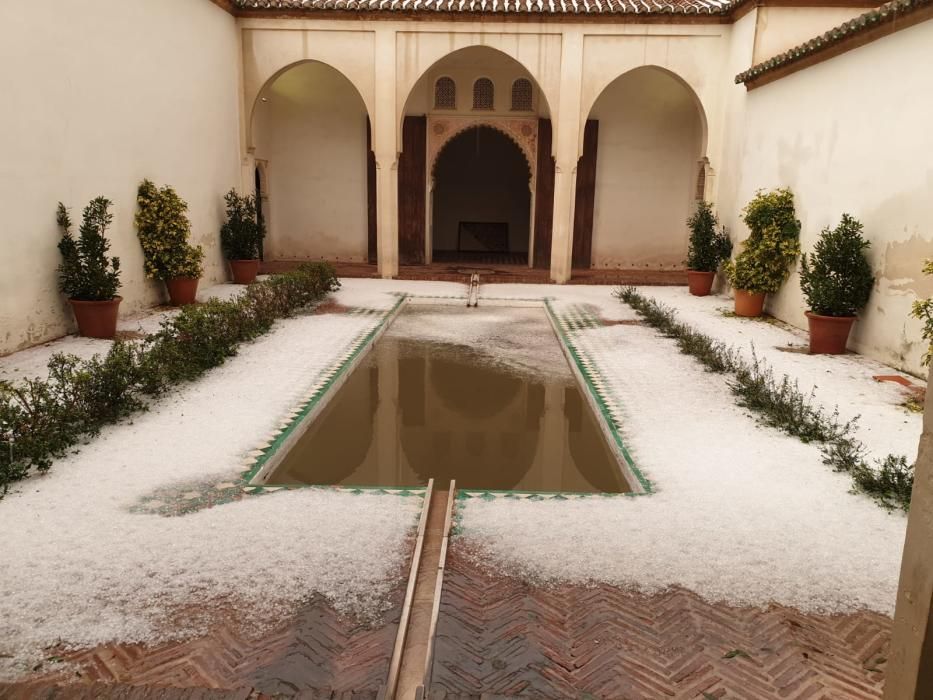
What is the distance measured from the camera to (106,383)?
20.6 ft

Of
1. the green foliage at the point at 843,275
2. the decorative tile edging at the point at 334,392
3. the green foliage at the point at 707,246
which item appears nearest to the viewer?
the decorative tile edging at the point at 334,392

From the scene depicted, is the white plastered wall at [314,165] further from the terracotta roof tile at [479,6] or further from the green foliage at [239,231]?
the green foliage at [239,231]

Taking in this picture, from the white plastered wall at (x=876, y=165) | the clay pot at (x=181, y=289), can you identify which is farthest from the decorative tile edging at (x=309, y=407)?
the white plastered wall at (x=876, y=165)

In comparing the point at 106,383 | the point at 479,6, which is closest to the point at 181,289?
the point at 106,383

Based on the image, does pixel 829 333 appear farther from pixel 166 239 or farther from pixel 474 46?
pixel 166 239

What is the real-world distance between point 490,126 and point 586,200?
9.29ft

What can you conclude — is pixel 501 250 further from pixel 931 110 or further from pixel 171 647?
pixel 171 647

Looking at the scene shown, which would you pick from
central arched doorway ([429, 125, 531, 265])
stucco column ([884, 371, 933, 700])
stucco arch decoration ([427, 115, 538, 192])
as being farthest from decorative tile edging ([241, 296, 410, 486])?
central arched doorway ([429, 125, 531, 265])

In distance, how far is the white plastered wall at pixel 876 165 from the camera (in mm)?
8219

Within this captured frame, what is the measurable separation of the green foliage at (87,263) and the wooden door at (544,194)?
34.1 feet

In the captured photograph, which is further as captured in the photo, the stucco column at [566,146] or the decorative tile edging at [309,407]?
the stucco column at [566,146]

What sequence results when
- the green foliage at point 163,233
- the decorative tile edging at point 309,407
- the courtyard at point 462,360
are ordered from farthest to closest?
the green foliage at point 163,233, the decorative tile edging at point 309,407, the courtyard at point 462,360

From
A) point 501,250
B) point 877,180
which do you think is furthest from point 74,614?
point 501,250

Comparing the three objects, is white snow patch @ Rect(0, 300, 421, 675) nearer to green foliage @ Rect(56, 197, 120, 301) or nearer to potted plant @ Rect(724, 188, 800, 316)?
green foliage @ Rect(56, 197, 120, 301)
